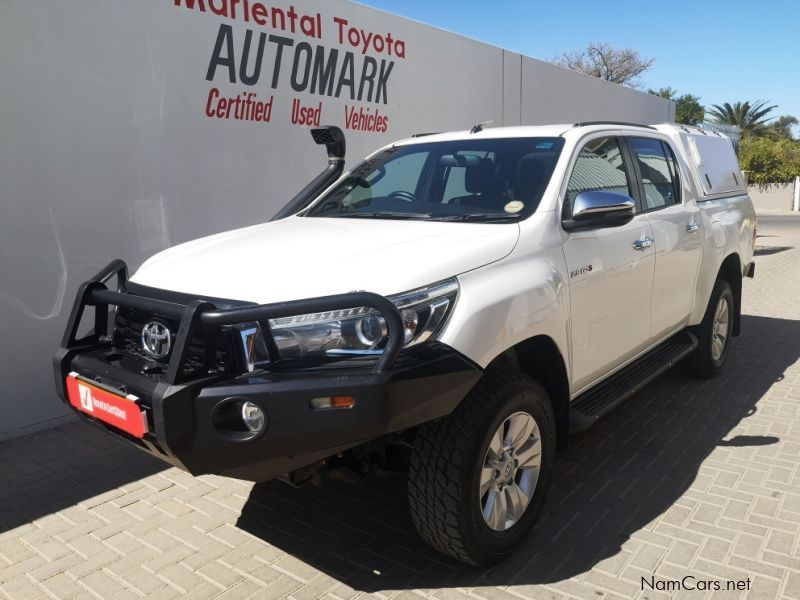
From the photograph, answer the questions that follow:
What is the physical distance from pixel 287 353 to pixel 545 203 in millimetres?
1510

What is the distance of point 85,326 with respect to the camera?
4824 mm

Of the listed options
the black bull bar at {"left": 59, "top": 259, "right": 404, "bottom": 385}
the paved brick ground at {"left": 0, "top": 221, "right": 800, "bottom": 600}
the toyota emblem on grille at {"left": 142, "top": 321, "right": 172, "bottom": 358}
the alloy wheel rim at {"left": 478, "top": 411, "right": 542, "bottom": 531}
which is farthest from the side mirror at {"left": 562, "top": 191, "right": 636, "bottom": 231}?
the toyota emblem on grille at {"left": 142, "top": 321, "right": 172, "bottom": 358}

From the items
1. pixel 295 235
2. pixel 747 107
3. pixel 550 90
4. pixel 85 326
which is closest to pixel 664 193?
pixel 295 235

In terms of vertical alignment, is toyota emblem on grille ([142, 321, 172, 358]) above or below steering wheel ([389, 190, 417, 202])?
below

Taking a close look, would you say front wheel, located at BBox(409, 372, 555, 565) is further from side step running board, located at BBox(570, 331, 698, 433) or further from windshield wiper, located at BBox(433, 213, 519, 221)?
windshield wiper, located at BBox(433, 213, 519, 221)

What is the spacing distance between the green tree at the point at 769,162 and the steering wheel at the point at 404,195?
121ft

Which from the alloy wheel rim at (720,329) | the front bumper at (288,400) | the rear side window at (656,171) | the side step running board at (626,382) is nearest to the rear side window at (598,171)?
the rear side window at (656,171)

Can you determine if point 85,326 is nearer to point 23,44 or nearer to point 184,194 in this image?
point 184,194

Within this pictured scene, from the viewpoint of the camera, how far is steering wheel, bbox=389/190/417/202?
3782 mm

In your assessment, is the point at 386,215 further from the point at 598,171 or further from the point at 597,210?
the point at 598,171

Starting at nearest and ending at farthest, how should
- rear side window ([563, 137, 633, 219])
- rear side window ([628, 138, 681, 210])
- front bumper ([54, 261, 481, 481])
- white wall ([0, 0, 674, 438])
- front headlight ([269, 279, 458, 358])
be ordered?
front bumper ([54, 261, 481, 481]) → front headlight ([269, 279, 458, 358]) → rear side window ([563, 137, 633, 219]) → rear side window ([628, 138, 681, 210]) → white wall ([0, 0, 674, 438])

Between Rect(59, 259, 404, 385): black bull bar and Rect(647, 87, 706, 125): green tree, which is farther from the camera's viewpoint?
Rect(647, 87, 706, 125): green tree

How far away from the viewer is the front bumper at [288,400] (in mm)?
2324

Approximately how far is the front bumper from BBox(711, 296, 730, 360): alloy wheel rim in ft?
11.9
